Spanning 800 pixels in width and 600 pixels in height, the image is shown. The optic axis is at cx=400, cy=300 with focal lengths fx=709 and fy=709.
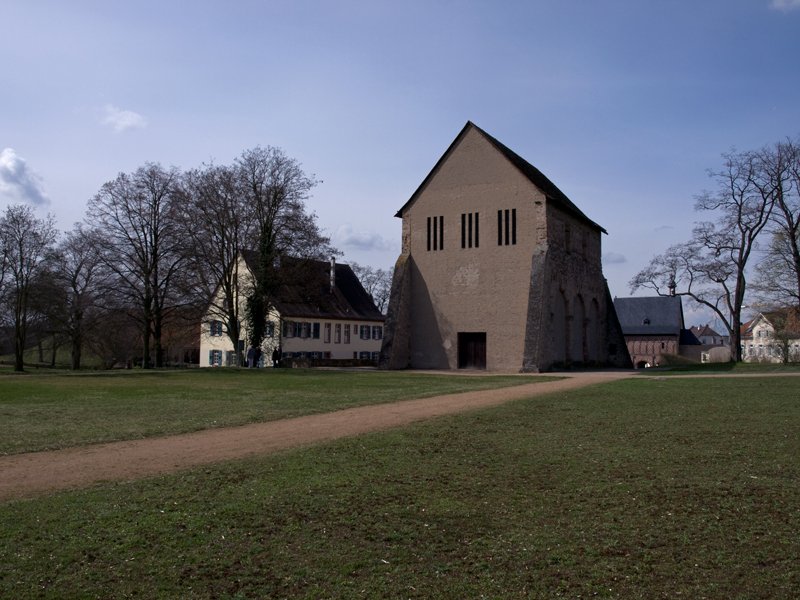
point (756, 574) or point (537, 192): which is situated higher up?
point (537, 192)

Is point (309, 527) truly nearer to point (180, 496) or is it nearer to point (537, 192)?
point (180, 496)

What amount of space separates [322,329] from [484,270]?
80.2 ft

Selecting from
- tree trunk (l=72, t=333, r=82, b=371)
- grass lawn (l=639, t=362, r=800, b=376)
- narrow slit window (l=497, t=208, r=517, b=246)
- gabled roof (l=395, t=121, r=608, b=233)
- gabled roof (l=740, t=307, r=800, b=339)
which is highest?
gabled roof (l=395, t=121, r=608, b=233)

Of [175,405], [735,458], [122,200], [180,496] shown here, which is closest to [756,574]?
[735,458]

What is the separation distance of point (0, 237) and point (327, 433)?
117 ft

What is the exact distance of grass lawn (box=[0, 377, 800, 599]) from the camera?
219 inches

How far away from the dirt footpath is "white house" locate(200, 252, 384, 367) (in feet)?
108

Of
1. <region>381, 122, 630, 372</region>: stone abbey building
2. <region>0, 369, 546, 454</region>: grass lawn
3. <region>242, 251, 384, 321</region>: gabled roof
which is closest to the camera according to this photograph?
<region>0, 369, 546, 454</region>: grass lawn

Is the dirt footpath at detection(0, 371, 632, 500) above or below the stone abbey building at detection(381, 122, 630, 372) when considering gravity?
below

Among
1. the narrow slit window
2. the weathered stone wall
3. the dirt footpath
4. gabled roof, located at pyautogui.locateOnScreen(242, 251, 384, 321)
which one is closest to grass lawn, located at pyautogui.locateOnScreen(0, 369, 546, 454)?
the dirt footpath

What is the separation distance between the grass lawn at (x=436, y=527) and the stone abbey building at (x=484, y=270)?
28.1 metres

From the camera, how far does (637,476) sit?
8836 millimetres

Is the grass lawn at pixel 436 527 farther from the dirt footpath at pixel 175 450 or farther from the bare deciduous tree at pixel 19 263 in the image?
the bare deciduous tree at pixel 19 263

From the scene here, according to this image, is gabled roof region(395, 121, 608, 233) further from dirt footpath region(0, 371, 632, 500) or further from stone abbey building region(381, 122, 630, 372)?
dirt footpath region(0, 371, 632, 500)
